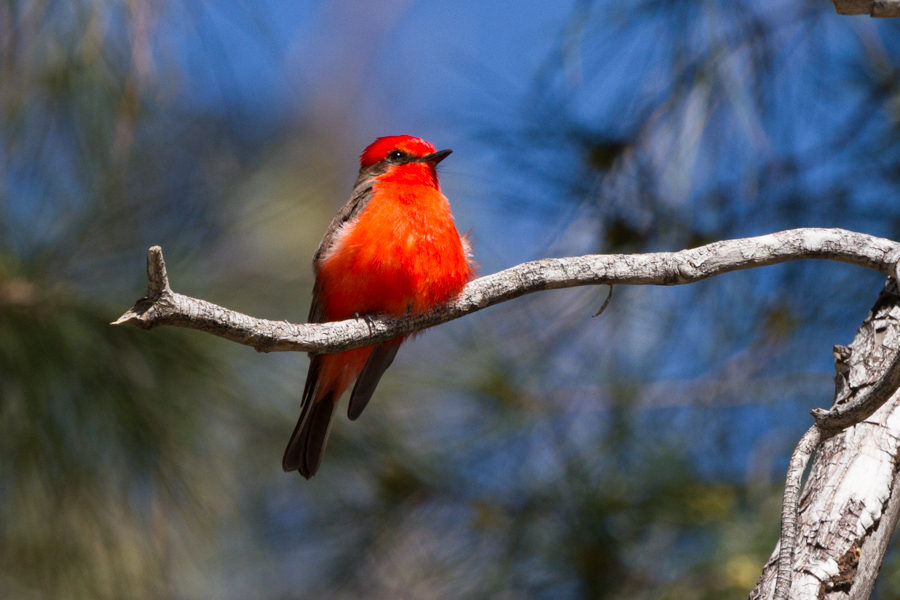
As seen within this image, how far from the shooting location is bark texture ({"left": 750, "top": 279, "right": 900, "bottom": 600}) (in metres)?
2.40

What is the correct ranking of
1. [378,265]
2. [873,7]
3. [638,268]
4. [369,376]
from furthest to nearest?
[369,376], [378,265], [638,268], [873,7]

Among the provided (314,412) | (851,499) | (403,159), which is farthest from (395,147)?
(851,499)

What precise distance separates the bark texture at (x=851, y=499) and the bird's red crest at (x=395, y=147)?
2206 mm

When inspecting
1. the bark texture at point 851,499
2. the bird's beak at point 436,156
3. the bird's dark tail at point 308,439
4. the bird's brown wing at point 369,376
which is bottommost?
the bark texture at point 851,499

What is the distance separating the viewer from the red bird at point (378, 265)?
11.1 feet

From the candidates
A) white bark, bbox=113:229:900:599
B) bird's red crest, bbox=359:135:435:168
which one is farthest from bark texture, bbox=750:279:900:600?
bird's red crest, bbox=359:135:435:168

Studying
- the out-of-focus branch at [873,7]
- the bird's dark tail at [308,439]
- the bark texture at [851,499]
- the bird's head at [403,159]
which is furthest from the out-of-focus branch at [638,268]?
the bird's head at [403,159]

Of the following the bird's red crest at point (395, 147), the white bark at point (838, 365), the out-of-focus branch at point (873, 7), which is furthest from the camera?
the bird's red crest at point (395, 147)

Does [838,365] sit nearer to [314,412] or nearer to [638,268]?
[638,268]

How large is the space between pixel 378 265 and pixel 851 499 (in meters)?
1.89

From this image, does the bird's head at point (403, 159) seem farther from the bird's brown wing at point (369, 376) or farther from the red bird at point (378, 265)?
the bird's brown wing at point (369, 376)

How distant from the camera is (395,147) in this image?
425cm

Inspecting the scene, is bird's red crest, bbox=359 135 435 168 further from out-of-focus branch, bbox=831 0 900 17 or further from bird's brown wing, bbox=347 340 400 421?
out-of-focus branch, bbox=831 0 900 17

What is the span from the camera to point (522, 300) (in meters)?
4.77
